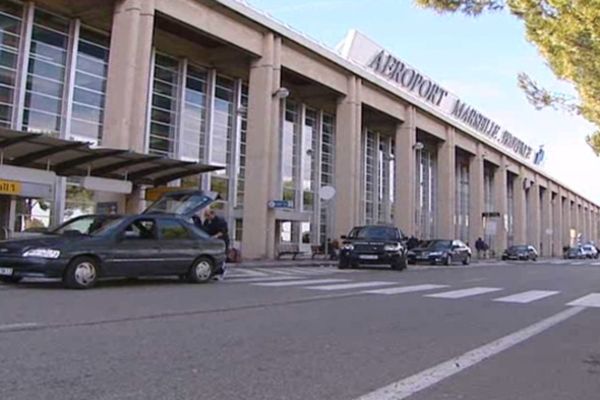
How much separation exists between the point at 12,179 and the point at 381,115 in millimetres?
A: 28550

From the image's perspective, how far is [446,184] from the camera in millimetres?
50125

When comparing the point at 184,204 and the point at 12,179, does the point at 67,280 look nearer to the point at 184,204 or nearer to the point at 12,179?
the point at 12,179

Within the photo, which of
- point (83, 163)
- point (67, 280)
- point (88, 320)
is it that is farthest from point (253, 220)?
point (88, 320)

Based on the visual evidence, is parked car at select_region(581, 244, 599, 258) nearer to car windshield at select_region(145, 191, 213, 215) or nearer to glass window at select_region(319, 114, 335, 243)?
glass window at select_region(319, 114, 335, 243)

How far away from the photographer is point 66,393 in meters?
4.43

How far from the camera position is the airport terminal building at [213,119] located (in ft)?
70.8

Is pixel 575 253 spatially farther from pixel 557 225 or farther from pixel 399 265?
pixel 399 265

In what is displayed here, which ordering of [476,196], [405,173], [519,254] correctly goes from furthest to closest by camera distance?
[476,196] < [519,254] < [405,173]

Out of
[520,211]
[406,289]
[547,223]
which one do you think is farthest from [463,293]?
[547,223]

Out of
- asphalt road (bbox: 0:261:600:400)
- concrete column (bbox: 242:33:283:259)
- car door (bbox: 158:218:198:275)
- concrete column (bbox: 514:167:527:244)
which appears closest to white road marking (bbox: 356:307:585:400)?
asphalt road (bbox: 0:261:600:400)

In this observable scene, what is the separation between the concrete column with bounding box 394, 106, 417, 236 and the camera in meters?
42.4

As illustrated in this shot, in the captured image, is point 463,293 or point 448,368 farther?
point 463,293

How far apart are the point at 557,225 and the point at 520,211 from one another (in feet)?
63.5

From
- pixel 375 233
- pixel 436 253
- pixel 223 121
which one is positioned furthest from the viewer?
pixel 436 253
